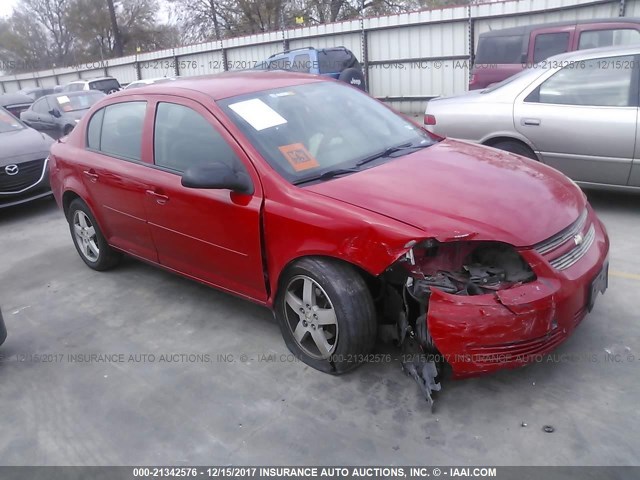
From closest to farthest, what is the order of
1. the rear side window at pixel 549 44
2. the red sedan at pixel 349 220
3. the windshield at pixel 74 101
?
the red sedan at pixel 349 220
the rear side window at pixel 549 44
the windshield at pixel 74 101

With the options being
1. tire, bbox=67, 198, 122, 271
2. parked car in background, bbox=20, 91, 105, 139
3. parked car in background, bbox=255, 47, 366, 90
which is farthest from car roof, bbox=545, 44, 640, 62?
parked car in background, bbox=20, 91, 105, 139

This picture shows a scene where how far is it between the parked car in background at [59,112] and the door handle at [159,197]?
9.04 metres

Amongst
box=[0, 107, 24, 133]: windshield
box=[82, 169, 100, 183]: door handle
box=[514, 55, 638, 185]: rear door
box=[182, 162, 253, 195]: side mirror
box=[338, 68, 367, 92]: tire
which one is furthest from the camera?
box=[338, 68, 367, 92]: tire

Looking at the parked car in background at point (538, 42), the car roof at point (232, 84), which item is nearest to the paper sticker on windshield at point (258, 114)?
the car roof at point (232, 84)

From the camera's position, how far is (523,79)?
564 centimetres

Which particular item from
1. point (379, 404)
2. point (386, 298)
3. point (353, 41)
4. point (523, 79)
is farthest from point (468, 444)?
point (353, 41)

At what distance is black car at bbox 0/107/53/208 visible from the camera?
7078 millimetres

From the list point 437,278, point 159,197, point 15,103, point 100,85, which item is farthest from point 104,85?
point 437,278

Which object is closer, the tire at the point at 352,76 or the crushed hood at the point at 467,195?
the crushed hood at the point at 467,195

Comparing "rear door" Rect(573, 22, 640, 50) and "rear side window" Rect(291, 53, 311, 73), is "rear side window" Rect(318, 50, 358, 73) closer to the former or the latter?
"rear side window" Rect(291, 53, 311, 73)

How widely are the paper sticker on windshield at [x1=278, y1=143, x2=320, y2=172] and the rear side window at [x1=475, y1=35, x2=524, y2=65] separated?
7.62 meters

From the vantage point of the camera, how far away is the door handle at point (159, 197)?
3.84 metres

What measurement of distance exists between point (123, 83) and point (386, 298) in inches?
986

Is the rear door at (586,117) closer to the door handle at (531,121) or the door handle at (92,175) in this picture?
the door handle at (531,121)
